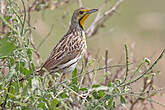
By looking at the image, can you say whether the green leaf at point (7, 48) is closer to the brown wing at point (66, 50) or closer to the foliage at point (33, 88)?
the foliage at point (33, 88)

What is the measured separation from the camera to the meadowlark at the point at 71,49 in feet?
13.2

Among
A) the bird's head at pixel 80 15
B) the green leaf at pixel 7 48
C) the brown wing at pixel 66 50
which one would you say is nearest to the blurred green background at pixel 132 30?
the bird's head at pixel 80 15

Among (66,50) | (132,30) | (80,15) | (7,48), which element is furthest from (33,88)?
(132,30)

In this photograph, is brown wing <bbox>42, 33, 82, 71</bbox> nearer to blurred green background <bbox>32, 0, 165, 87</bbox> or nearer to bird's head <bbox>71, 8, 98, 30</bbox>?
bird's head <bbox>71, 8, 98, 30</bbox>

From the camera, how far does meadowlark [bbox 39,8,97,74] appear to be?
4012 mm

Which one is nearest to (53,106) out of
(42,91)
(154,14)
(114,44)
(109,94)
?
(42,91)

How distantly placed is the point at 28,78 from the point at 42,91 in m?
0.21

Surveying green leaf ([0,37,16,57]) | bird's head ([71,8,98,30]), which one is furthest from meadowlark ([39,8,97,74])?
green leaf ([0,37,16,57])

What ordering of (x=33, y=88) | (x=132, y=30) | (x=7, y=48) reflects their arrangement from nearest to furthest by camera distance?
(x=33, y=88), (x=7, y=48), (x=132, y=30)

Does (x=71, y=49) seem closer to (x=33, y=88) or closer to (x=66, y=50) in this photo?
(x=66, y=50)

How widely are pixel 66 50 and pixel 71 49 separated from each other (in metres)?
0.05

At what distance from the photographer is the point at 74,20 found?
183 inches

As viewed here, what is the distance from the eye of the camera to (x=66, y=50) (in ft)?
14.0

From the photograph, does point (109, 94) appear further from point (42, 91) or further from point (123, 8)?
point (123, 8)
